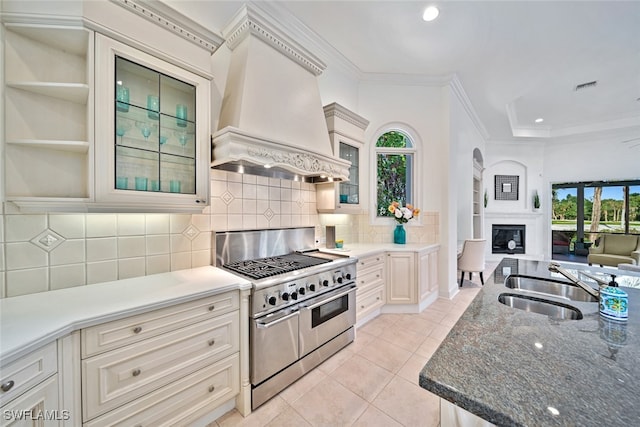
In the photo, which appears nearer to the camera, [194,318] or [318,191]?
[194,318]

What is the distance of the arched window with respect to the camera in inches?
148

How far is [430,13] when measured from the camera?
7.97 ft

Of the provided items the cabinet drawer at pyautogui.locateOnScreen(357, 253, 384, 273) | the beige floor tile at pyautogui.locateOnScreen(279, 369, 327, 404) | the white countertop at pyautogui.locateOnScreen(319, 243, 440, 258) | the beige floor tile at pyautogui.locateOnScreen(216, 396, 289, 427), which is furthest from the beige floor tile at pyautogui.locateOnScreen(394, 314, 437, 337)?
the beige floor tile at pyautogui.locateOnScreen(216, 396, 289, 427)

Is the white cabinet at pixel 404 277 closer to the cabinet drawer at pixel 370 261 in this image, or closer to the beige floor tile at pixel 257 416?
the cabinet drawer at pixel 370 261

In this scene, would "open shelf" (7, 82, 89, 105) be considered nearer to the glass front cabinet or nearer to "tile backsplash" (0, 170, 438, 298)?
the glass front cabinet

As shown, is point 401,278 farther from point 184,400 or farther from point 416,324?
point 184,400

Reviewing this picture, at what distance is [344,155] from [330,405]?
8.17ft

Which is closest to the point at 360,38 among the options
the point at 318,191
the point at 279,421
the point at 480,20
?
Answer: the point at 480,20

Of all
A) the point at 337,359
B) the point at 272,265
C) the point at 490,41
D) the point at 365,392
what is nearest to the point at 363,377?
the point at 365,392

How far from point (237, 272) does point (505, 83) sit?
471 centimetres

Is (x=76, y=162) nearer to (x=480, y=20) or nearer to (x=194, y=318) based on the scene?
(x=194, y=318)

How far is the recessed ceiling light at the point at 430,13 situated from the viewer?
238cm

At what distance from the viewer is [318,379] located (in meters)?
1.96

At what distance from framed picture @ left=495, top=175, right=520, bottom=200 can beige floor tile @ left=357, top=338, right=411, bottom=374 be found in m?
6.35
